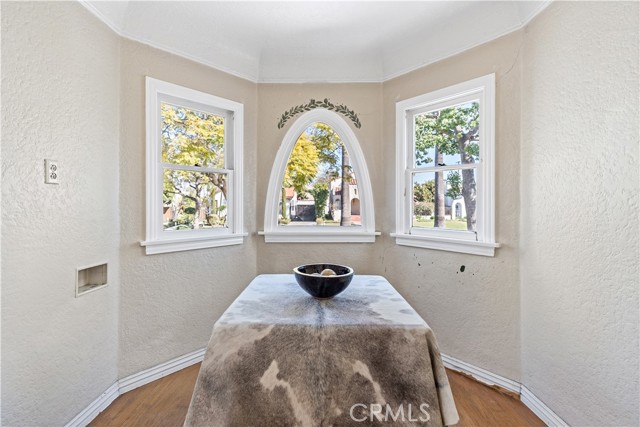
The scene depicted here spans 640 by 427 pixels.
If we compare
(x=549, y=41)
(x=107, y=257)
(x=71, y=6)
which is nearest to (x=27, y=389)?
(x=107, y=257)

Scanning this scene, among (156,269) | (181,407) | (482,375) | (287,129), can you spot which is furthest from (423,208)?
(181,407)

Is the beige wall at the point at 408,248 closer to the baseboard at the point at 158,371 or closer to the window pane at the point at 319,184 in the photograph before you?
the baseboard at the point at 158,371

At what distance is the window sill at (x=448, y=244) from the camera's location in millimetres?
2053

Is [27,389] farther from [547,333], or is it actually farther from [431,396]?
[547,333]

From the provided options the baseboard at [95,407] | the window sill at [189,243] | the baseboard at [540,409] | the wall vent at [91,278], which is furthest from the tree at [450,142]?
the baseboard at [95,407]

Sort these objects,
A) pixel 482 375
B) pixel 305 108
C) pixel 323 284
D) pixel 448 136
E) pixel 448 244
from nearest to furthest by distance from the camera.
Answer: pixel 323 284, pixel 482 375, pixel 448 244, pixel 448 136, pixel 305 108

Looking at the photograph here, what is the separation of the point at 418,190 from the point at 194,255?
6.29ft

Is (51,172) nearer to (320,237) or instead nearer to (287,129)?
(287,129)

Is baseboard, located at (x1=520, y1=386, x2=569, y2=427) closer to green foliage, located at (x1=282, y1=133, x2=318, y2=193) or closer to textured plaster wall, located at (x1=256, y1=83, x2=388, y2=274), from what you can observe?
textured plaster wall, located at (x1=256, y1=83, x2=388, y2=274)

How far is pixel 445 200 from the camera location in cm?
240

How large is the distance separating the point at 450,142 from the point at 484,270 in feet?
3.30

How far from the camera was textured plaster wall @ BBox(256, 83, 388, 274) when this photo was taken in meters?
2.69

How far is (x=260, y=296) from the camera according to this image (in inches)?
61.7

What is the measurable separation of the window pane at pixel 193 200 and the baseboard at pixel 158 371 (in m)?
0.99
